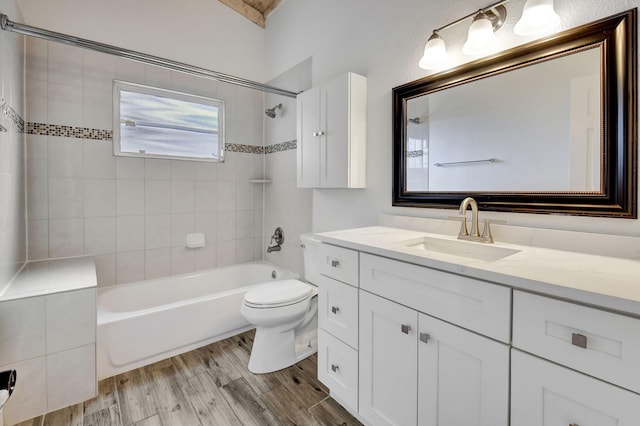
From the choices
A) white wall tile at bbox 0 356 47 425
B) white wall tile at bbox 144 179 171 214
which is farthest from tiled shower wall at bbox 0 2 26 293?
white wall tile at bbox 144 179 171 214

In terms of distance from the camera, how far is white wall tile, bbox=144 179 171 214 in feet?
8.23

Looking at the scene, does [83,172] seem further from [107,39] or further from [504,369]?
[504,369]

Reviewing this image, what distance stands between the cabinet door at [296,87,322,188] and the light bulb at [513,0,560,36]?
1.22 metres

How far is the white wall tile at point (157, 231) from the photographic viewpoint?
2.52 meters

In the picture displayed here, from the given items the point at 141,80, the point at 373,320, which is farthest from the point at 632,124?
the point at 141,80

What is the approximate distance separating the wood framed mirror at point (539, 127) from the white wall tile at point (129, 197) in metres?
2.20

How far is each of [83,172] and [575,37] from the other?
3.01 meters

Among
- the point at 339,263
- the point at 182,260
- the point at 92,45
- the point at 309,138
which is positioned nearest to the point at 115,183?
the point at 182,260

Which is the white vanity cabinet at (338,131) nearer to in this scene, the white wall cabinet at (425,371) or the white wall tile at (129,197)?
the white wall cabinet at (425,371)

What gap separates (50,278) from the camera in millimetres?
1741

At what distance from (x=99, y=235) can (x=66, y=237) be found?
0.20m

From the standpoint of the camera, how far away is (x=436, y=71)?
1569 mm

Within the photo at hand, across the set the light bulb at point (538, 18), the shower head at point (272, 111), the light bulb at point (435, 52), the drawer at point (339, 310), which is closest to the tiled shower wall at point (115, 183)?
the shower head at point (272, 111)

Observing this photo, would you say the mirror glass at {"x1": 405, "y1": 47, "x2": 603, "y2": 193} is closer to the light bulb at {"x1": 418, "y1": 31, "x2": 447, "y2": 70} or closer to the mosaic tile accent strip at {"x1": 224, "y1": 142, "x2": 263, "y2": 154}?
the light bulb at {"x1": 418, "y1": 31, "x2": 447, "y2": 70}
